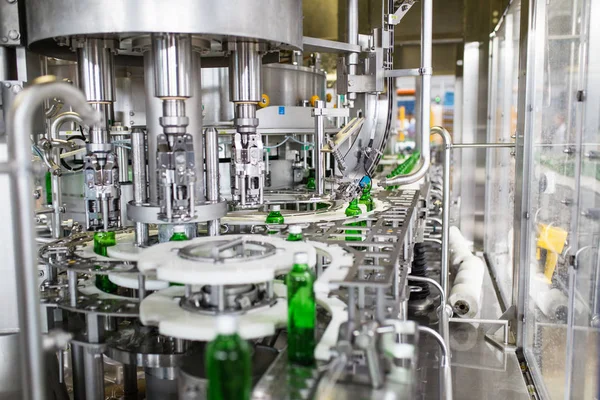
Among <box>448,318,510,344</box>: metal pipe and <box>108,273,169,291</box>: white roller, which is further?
<box>448,318,510,344</box>: metal pipe

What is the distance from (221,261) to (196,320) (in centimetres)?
17

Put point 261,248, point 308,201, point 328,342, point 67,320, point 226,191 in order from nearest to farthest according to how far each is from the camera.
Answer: point 328,342 → point 261,248 → point 67,320 → point 308,201 → point 226,191

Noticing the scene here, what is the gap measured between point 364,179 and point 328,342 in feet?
6.33

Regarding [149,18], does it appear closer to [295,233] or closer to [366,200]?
[295,233]

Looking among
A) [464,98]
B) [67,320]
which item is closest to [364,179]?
[67,320]

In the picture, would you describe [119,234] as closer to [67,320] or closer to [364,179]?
[67,320]

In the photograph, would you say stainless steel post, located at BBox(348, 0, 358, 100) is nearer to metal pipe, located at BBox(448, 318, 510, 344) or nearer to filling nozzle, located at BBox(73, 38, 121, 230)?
filling nozzle, located at BBox(73, 38, 121, 230)

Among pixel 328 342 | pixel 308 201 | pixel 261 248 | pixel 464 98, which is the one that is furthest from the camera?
pixel 464 98

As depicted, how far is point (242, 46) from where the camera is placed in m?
2.36

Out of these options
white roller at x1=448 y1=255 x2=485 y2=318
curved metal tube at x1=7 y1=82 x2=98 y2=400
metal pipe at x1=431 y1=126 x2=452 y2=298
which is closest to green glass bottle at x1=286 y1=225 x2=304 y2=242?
curved metal tube at x1=7 y1=82 x2=98 y2=400

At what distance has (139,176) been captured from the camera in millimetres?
2326

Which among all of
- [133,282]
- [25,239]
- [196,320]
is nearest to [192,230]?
[133,282]

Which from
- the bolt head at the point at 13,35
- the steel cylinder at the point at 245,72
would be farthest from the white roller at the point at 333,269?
the bolt head at the point at 13,35

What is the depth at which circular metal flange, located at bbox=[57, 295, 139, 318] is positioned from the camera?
1838mm
